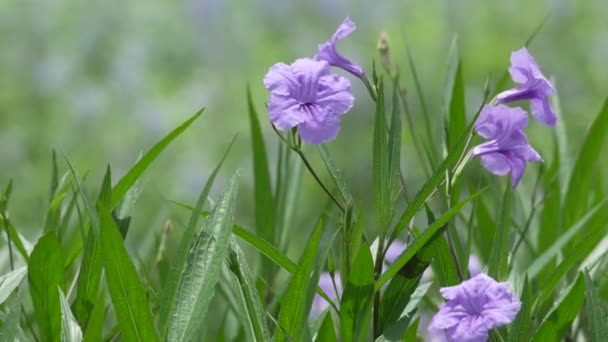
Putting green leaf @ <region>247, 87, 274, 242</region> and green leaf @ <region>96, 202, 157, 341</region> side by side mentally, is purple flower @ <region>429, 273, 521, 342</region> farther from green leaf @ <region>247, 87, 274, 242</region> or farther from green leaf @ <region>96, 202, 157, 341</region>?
green leaf @ <region>247, 87, 274, 242</region>

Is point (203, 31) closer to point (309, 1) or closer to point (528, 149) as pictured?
point (309, 1)

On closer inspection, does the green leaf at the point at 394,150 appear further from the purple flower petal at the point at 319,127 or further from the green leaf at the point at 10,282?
the green leaf at the point at 10,282

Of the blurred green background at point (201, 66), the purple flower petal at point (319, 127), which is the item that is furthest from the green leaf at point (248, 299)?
the blurred green background at point (201, 66)

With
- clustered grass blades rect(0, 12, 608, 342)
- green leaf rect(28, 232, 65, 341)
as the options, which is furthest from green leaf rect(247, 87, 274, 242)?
green leaf rect(28, 232, 65, 341)

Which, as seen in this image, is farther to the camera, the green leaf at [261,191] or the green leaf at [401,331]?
the green leaf at [261,191]

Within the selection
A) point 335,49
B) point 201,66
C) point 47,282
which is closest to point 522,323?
point 335,49
